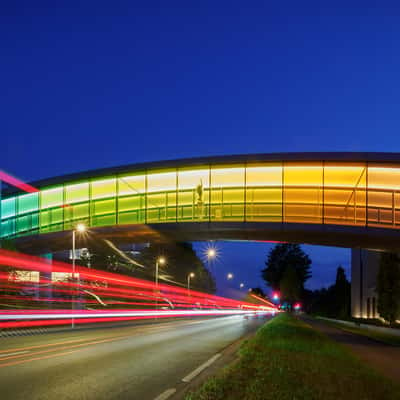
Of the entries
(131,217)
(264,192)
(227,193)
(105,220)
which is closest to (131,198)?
(131,217)

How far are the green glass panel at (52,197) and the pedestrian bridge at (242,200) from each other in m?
0.08

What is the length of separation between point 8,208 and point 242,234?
73.9ft

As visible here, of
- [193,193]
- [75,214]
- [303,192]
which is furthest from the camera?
[75,214]

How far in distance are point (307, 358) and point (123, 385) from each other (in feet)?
17.4

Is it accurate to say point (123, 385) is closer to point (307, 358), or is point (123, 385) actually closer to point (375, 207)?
point (307, 358)

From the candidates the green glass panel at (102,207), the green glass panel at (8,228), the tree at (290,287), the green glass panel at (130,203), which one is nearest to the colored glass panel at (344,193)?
the green glass panel at (130,203)

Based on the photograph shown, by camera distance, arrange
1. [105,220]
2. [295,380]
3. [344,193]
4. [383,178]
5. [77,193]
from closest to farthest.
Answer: [295,380] → [383,178] → [344,193] → [105,220] → [77,193]

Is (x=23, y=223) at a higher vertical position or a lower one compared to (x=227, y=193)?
lower

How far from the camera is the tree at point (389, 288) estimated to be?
115 feet

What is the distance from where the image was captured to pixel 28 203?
44281mm

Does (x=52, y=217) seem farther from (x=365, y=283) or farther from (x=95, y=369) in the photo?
(x=95, y=369)

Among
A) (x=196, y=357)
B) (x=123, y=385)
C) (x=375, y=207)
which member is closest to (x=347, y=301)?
(x=375, y=207)

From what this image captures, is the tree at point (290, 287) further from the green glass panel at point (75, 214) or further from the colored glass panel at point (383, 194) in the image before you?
the colored glass panel at point (383, 194)

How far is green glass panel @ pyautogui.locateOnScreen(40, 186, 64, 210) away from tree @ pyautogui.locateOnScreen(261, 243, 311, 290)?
302 ft
